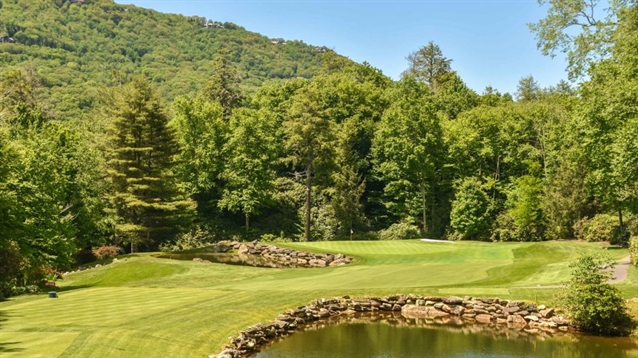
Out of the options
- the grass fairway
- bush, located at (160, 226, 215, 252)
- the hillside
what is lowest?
the grass fairway

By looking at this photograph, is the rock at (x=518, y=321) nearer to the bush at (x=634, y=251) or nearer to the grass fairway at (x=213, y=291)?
the grass fairway at (x=213, y=291)

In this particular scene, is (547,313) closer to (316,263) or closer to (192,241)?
(316,263)

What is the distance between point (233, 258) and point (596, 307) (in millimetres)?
30041

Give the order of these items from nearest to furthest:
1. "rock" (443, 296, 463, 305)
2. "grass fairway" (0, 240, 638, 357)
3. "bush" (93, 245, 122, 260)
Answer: "grass fairway" (0, 240, 638, 357) < "rock" (443, 296, 463, 305) < "bush" (93, 245, 122, 260)

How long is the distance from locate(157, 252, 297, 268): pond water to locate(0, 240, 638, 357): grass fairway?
4053 millimetres

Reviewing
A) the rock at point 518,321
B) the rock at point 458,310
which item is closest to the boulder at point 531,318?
the rock at point 518,321

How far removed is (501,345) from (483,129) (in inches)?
1744

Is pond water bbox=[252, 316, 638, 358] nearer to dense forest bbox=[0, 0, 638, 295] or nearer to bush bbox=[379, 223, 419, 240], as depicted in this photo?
dense forest bbox=[0, 0, 638, 295]

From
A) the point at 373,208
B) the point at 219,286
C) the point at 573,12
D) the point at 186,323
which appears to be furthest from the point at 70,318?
the point at 373,208

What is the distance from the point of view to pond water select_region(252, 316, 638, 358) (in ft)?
54.5

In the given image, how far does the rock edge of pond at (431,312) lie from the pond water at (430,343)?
1.91 feet

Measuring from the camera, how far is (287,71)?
498 feet

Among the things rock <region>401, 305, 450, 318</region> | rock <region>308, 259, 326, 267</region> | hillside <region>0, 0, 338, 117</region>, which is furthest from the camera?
hillside <region>0, 0, 338, 117</region>

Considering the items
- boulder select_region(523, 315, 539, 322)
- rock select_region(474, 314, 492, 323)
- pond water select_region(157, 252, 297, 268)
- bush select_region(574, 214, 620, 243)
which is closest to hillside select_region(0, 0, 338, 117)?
pond water select_region(157, 252, 297, 268)
